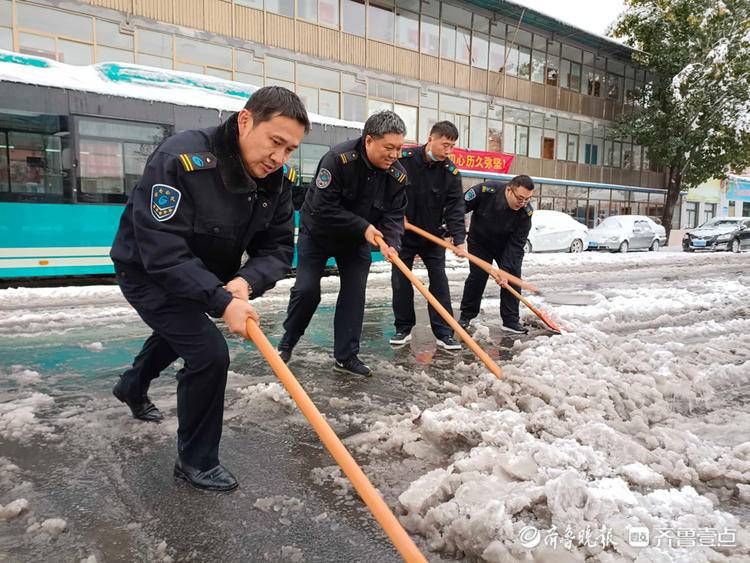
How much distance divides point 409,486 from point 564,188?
26.9 meters

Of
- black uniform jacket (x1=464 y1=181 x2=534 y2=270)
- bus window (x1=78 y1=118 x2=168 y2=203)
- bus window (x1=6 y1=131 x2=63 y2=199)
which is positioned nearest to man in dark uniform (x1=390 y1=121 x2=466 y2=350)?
black uniform jacket (x1=464 y1=181 x2=534 y2=270)

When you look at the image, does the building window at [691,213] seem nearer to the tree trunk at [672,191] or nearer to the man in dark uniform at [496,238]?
the tree trunk at [672,191]

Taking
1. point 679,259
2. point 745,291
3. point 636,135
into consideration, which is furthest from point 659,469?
point 636,135

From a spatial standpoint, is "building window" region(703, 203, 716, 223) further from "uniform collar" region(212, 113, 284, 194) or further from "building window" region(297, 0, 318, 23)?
"uniform collar" region(212, 113, 284, 194)

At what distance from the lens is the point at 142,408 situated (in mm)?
3080

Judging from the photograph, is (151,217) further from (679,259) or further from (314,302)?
(679,259)

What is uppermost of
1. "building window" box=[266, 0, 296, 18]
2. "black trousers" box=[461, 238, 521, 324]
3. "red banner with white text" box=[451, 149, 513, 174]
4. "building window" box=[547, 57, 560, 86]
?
"building window" box=[547, 57, 560, 86]

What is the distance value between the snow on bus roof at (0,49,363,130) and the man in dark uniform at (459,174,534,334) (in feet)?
20.2

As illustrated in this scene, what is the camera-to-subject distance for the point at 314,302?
4066mm

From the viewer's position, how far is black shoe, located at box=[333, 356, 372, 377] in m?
4.05

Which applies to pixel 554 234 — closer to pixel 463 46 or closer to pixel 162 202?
pixel 463 46

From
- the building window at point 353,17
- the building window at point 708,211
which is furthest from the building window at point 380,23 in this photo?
the building window at point 708,211

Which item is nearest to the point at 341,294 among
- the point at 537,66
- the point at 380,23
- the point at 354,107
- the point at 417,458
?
the point at 417,458

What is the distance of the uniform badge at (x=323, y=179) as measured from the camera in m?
3.93
